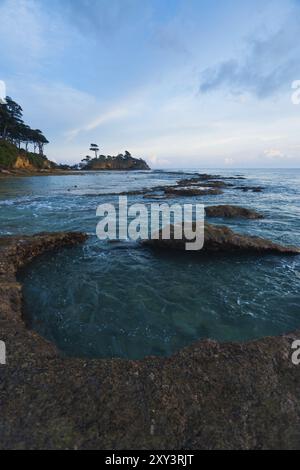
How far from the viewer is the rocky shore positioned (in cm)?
273

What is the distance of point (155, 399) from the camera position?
317 centimetres

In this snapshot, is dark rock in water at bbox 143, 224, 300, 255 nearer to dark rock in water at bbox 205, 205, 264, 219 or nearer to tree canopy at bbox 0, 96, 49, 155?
dark rock in water at bbox 205, 205, 264, 219

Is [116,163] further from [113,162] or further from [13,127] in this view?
[13,127]

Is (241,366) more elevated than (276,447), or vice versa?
(241,366)

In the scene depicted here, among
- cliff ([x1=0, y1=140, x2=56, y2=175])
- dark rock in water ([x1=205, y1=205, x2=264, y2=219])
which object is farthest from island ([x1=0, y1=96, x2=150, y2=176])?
dark rock in water ([x1=205, y1=205, x2=264, y2=219])

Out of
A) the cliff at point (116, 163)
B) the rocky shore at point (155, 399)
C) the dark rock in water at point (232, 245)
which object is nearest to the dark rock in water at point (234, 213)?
the dark rock in water at point (232, 245)

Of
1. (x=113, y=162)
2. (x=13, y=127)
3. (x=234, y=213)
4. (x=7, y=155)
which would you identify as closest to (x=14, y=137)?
(x=13, y=127)

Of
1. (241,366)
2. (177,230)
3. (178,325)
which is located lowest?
(178,325)

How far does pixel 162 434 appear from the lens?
109 inches

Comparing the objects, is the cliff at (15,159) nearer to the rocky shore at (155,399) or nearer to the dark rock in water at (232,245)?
the dark rock in water at (232,245)

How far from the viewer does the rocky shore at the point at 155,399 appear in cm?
273

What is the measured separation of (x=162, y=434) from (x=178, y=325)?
9.52 ft

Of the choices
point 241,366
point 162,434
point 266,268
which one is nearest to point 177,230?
point 266,268
